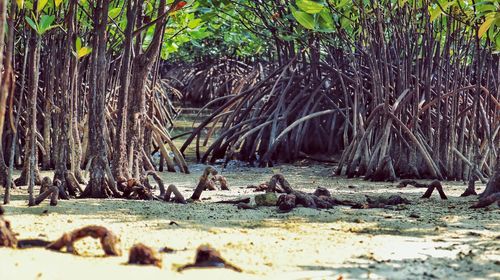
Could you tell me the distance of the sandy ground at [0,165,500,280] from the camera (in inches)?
110

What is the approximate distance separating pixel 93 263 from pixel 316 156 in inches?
277

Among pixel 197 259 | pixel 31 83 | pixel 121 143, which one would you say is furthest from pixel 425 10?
pixel 197 259

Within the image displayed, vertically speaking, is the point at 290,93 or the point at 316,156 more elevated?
the point at 290,93

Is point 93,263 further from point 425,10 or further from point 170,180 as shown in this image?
point 425,10

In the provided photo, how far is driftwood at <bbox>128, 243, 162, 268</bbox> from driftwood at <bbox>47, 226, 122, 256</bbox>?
15cm

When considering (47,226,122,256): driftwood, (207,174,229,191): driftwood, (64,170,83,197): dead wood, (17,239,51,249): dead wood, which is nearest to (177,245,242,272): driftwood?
(47,226,122,256): driftwood

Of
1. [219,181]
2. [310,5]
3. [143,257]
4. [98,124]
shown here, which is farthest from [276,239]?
[310,5]

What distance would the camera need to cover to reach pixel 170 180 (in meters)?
7.36

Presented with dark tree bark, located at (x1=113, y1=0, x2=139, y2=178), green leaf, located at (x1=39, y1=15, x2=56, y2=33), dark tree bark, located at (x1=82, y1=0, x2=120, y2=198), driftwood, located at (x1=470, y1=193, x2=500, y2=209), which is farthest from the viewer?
dark tree bark, located at (x1=113, y1=0, x2=139, y2=178)

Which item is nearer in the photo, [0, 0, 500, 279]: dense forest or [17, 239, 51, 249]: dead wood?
[17, 239, 51, 249]: dead wood

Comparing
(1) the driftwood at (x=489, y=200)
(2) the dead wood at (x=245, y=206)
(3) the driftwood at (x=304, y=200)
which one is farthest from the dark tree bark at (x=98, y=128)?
(1) the driftwood at (x=489, y=200)

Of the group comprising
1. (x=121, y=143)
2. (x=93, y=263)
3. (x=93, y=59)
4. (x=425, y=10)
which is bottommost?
(x=93, y=263)

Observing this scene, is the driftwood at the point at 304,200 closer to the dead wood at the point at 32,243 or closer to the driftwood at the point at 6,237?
the dead wood at the point at 32,243

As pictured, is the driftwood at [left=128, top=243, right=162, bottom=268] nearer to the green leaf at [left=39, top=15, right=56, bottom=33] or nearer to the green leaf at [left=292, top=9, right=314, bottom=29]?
the green leaf at [left=39, top=15, right=56, bottom=33]
